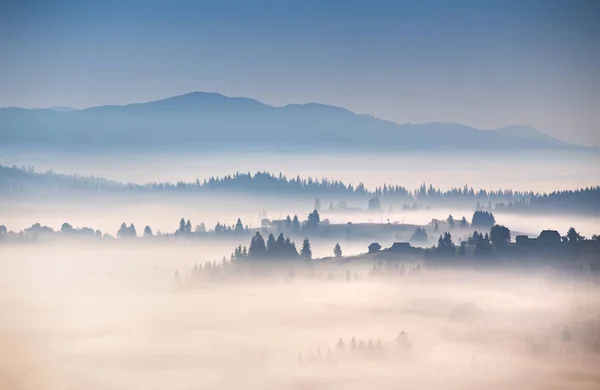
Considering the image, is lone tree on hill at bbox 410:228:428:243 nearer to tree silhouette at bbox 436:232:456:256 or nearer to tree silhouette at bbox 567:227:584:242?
tree silhouette at bbox 436:232:456:256

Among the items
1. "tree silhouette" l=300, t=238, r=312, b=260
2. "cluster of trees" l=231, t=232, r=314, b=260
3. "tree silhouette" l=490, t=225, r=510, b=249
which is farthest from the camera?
"cluster of trees" l=231, t=232, r=314, b=260

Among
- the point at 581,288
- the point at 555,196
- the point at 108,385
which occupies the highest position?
the point at 555,196

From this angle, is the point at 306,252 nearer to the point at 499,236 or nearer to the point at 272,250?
the point at 272,250

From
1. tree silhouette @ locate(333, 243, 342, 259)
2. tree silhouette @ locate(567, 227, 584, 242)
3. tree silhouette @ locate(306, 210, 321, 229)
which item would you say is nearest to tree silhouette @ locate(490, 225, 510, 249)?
tree silhouette @ locate(567, 227, 584, 242)

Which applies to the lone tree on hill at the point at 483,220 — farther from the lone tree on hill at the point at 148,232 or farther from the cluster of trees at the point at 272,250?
the lone tree on hill at the point at 148,232

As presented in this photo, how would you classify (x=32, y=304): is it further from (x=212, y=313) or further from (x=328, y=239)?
(x=328, y=239)

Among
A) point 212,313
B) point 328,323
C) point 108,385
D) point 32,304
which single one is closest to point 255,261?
point 212,313

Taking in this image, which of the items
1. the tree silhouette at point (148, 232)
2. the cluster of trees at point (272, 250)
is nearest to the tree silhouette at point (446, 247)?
the cluster of trees at point (272, 250)

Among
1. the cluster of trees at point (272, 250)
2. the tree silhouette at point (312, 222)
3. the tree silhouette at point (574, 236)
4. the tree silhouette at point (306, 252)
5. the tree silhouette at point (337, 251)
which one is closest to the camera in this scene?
the tree silhouette at point (574, 236)
